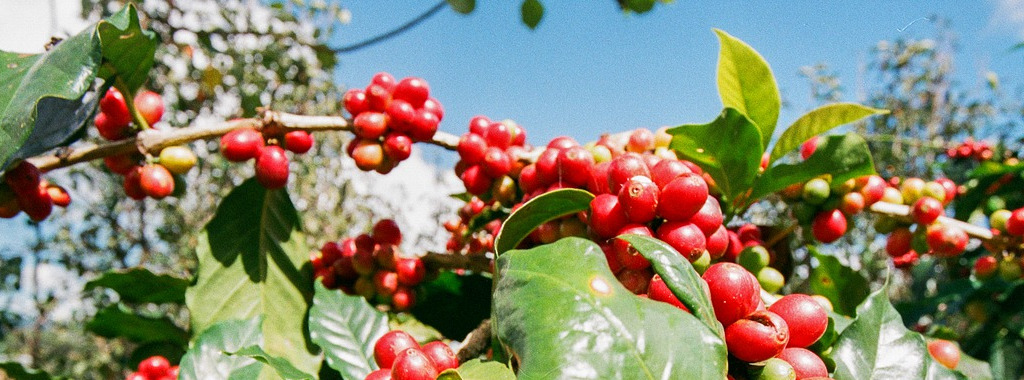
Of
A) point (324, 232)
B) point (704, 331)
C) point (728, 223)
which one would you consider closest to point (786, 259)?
point (728, 223)

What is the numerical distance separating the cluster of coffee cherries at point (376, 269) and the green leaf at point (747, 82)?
81 centimetres

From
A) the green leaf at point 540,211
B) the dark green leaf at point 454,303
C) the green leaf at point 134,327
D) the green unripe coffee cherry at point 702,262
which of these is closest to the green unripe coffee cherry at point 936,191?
the green unripe coffee cherry at point 702,262

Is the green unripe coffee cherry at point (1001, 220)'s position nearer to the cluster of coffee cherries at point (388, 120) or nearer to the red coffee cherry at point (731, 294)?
the red coffee cherry at point (731, 294)

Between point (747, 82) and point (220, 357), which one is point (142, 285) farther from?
point (747, 82)

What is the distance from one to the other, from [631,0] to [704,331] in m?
2.24

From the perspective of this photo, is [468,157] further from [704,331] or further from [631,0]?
[631,0]

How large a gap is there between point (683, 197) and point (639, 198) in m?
0.07

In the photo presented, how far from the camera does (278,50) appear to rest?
4590 mm

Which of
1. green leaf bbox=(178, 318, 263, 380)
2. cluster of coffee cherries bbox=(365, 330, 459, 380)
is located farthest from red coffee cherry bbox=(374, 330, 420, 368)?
green leaf bbox=(178, 318, 263, 380)

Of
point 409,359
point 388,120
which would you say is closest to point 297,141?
point 388,120

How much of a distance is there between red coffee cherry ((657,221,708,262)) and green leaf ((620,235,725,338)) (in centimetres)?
19

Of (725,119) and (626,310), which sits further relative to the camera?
(725,119)

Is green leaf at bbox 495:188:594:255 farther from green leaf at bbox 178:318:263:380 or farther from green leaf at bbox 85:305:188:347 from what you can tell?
green leaf at bbox 85:305:188:347

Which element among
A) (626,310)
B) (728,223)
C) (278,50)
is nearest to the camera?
(626,310)
